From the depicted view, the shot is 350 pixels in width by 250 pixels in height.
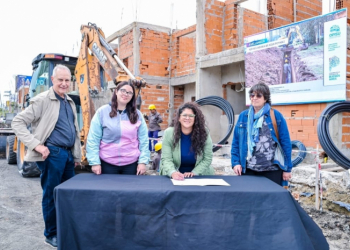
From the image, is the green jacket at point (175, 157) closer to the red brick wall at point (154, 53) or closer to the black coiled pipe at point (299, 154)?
the black coiled pipe at point (299, 154)

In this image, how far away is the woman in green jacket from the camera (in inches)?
120

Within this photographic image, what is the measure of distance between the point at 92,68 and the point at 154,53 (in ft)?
21.7

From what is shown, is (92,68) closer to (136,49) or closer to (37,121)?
(37,121)

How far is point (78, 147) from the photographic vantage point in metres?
3.26

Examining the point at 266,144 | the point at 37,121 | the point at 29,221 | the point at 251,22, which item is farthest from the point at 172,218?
the point at 251,22

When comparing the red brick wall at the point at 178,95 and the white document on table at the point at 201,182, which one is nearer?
the white document on table at the point at 201,182

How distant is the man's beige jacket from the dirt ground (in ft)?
3.90

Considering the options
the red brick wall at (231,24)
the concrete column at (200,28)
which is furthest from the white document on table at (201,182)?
the red brick wall at (231,24)

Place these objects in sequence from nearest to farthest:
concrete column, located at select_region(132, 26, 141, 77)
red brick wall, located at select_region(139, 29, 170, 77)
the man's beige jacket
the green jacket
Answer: the man's beige jacket
the green jacket
concrete column, located at select_region(132, 26, 141, 77)
red brick wall, located at select_region(139, 29, 170, 77)

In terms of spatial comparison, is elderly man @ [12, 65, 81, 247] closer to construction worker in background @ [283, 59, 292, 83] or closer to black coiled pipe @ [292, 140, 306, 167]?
black coiled pipe @ [292, 140, 306, 167]

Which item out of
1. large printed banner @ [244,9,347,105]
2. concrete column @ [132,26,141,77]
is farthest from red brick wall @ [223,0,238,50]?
concrete column @ [132,26,141,77]

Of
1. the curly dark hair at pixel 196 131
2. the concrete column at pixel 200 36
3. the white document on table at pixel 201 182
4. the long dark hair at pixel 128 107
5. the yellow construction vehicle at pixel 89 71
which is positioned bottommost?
the white document on table at pixel 201 182

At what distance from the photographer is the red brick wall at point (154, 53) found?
11.9m

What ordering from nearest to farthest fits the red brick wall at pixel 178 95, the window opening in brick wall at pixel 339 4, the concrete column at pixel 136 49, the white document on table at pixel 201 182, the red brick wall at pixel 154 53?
1. the white document on table at pixel 201 182
2. the window opening in brick wall at pixel 339 4
3. the concrete column at pixel 136 49
4. the red brick wall at pixel 154 53
5. the red brick wall at pixel 178 95
